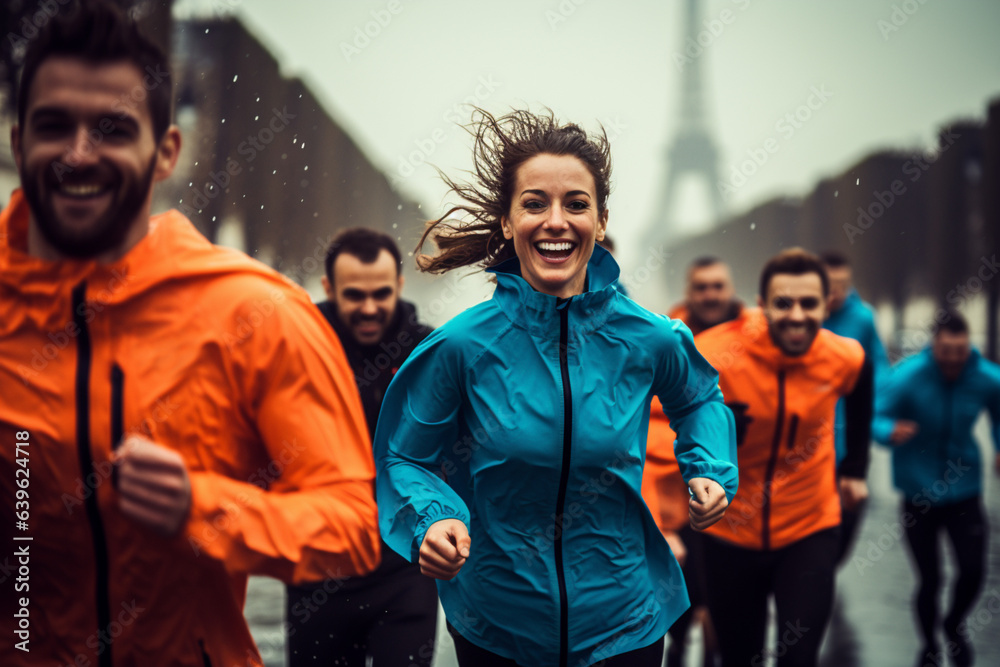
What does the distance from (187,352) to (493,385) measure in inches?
35.0

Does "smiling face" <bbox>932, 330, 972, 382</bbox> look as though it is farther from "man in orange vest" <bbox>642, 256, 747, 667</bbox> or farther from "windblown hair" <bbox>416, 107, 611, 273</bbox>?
"windblown hair" <bbox>416, 107, 611, 273</bbox>

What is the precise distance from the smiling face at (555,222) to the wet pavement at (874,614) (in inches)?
139

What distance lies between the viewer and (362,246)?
427cm

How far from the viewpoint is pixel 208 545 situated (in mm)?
1705

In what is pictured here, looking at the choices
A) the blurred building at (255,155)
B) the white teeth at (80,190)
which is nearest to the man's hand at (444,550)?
the white teeth at (80,190)

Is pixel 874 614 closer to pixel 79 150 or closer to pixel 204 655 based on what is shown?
pixel 204 655

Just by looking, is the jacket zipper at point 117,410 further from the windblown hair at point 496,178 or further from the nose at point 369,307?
the nose at point 369,307

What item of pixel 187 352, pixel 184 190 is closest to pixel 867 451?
pixel 187 352

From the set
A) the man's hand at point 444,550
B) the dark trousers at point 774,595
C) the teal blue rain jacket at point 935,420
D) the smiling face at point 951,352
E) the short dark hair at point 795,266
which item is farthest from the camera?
the smiling face at point 951,352

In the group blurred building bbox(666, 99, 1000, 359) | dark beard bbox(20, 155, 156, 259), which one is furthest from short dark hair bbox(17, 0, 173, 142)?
blurred building bbox(666, 99, 1000, 359)

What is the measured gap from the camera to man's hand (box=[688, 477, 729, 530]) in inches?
98.3

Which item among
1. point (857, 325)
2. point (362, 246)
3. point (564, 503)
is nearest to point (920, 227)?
point (857, 325)

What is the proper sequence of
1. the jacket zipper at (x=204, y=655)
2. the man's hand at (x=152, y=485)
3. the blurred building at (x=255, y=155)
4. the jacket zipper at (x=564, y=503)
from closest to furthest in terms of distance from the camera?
the man's hand at (x=152, y=485)
the jacket zipper at (x=204, y=655)
the jacket zipper at (x=564, y=503)
the blurred building at (x=255, y=155)

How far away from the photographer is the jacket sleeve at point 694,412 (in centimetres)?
267
